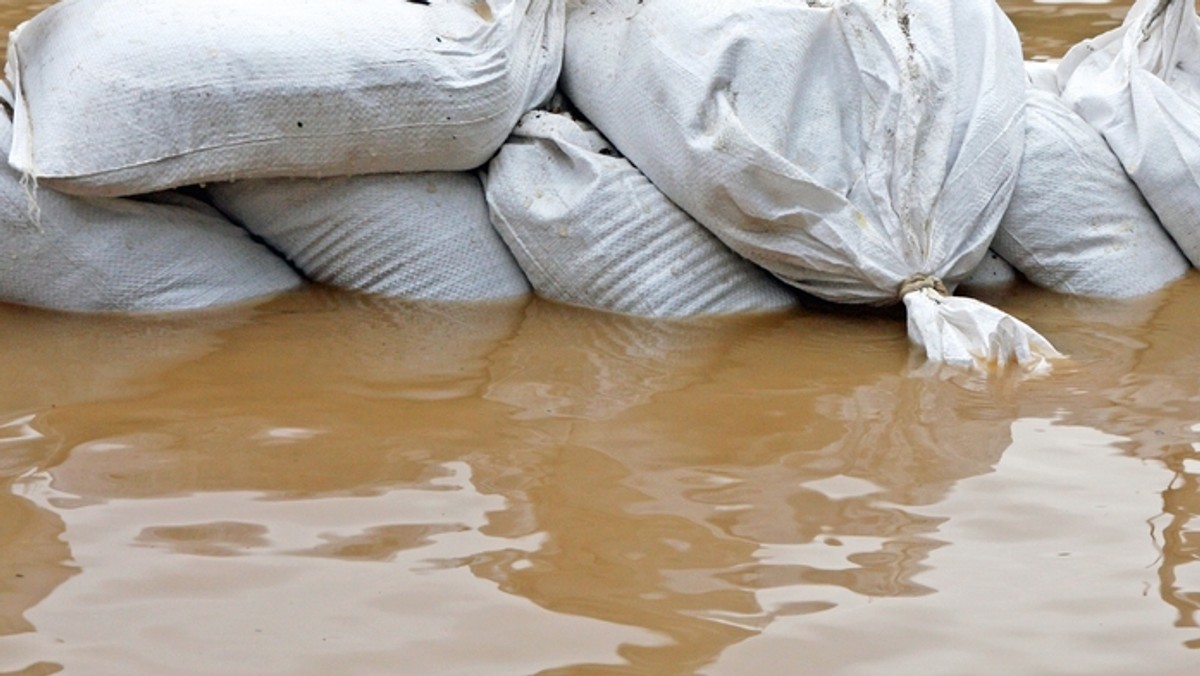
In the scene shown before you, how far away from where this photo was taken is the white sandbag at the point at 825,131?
2590 millimetres

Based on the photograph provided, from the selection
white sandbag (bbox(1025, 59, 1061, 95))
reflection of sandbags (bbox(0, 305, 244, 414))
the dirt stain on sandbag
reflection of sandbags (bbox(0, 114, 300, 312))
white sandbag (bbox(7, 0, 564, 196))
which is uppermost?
the dirt stain on sandbag

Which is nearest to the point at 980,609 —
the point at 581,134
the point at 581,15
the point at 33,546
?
the point at 33,546

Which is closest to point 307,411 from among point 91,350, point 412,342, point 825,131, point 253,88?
point 412,342

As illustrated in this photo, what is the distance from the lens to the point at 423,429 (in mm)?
2168

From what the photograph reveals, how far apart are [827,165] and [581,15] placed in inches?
20.4

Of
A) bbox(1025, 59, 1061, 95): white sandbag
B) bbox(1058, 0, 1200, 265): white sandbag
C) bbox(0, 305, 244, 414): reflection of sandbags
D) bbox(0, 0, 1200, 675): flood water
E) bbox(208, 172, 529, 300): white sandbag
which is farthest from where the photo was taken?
bbox(1025, 59, 1061, 95): white sandbag

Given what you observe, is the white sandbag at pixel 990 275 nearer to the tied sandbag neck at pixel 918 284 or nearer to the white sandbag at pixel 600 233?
the tied sandbag neck at pixel 918 284

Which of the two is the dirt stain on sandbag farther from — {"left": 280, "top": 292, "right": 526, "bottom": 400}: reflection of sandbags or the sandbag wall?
{"left": 280, "top": 292, "right": 526, "bottom": 400}: reflection of sandbags

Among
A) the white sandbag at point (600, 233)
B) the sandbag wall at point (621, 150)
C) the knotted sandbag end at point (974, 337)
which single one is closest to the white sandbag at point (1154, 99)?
the sandbag wall at point (621, 150)

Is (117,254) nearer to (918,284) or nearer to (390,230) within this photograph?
(390,230)

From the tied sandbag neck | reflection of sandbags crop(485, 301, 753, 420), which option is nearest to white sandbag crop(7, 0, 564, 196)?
reflection of sandbags crop(485, 301, 753, 420)

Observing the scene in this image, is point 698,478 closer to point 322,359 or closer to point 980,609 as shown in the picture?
point 980,609

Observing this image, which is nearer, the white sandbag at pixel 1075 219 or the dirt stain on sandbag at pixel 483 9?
the dirt stain on sandbag at pixel 483 9

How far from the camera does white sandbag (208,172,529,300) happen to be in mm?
2689
